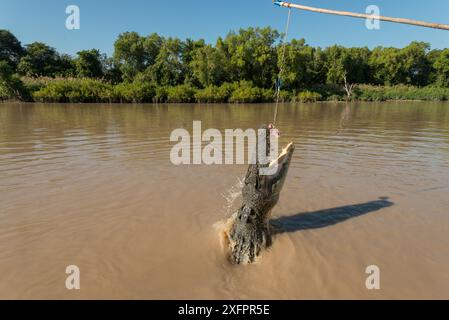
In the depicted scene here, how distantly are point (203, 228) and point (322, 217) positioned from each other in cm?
198

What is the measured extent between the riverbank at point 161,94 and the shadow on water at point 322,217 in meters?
34.6

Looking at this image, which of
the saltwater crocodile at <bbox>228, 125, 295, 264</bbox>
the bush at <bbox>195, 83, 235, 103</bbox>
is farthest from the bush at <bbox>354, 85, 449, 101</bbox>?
the saltwater crocodile at <bbox>228, 125, 295, 264</bbox>

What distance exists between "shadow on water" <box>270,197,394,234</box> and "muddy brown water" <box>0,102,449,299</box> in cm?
A: 3

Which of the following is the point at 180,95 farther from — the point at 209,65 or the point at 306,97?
the point at 306,97

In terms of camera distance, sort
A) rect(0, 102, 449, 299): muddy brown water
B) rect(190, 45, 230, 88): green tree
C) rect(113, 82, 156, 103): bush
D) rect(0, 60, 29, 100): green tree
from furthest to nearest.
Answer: rect(190, 45, 230, 88): green tree → rect(113, 82, 156, 103): bush → rect(0, 60, 29, 100): green tree → rect(0, 102, 449, 299): muddy brown water

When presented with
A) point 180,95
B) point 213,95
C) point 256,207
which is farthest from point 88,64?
point 256,207

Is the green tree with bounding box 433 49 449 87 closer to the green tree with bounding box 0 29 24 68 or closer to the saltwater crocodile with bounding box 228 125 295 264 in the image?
the saltwater crocodile with bounding box 228 125 295 264

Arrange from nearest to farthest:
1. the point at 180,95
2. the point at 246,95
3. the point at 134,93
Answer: the point at 134,93 < the point at 180,95 < the point at 246,95

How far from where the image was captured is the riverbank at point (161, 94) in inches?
1361

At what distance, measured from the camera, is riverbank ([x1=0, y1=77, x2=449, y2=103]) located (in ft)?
113

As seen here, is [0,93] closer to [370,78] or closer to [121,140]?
[121,140]

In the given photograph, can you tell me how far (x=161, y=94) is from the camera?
39094mm

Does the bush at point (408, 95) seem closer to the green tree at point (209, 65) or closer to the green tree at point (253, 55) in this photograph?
the green tree at point (253, 55)

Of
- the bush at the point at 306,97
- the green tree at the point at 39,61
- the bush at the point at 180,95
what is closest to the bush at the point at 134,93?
the bush at the point at 180,95
